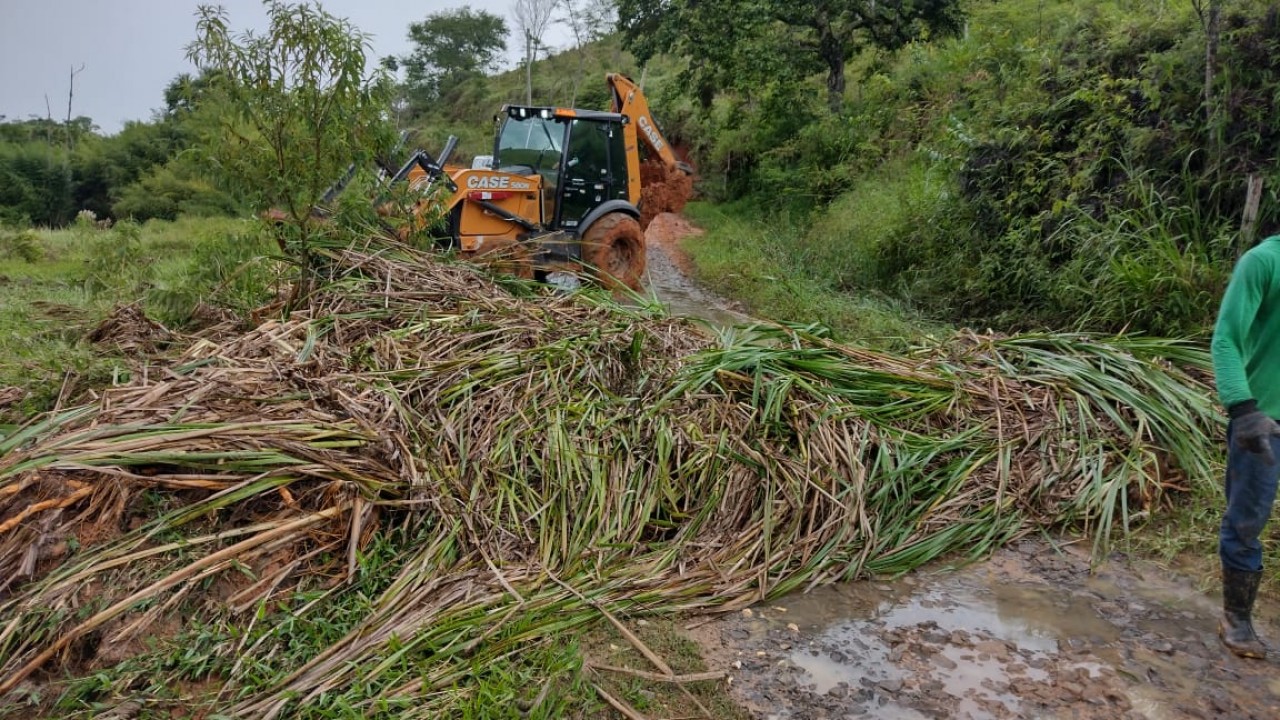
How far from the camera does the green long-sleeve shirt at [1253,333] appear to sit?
300 cm

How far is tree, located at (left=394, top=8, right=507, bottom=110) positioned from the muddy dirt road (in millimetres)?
38723

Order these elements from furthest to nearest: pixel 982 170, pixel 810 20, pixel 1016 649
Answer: pixel 810 20 < pixel 982 170 < pixel 1016 649

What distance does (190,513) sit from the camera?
304cm

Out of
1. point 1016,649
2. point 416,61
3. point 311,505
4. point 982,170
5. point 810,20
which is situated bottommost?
point 1016,649

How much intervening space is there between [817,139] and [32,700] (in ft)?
48.7

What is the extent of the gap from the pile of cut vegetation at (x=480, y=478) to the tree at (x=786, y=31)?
35.7ft

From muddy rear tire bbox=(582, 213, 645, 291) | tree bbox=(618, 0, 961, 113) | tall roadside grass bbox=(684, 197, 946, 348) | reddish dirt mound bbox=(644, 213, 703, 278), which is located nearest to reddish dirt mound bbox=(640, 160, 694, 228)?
muddy rear tire bbox=(582, 213, 645, 291)

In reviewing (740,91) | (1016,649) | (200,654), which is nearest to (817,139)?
(740,91)

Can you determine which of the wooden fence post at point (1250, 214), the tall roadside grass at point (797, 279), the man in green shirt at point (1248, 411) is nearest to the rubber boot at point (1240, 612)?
the man in green shirt at point (1248, 411)

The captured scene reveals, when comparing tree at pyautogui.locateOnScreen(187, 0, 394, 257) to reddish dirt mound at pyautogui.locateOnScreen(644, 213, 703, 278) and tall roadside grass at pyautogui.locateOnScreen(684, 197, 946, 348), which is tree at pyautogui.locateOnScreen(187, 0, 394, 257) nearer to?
tall roadside grass at pyautogui.locateOnScreen(684, 197, 946, 348)

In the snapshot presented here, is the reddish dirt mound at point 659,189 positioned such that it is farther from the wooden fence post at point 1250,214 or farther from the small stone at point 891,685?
the small stone at point 891,685

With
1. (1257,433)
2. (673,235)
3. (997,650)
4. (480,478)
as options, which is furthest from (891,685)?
(673,235)

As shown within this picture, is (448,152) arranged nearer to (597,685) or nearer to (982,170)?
(982,170)

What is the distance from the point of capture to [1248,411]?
9.87 feet
